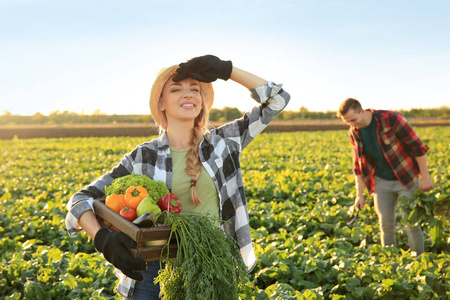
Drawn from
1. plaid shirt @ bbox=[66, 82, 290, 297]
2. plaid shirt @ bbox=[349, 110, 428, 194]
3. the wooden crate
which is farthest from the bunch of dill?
plaid shirt @ bbox=[349, 110, 428, 194]

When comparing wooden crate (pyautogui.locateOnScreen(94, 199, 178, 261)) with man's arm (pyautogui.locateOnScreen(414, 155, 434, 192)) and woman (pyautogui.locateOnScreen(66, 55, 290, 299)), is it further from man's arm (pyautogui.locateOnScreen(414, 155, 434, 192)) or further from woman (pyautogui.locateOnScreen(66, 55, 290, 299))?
man's arm (pyautogui.locateOnScreen(414, 155, 434, 192))

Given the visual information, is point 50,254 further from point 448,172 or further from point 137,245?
point 448,172

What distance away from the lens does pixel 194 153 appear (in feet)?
7.88

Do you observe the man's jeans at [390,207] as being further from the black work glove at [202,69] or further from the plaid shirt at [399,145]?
the black work glove at [202,69]

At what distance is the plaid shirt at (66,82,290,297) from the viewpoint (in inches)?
94.0

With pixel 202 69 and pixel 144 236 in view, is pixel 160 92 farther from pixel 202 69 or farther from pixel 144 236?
pixel 144 236

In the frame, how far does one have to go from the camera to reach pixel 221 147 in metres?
2.46

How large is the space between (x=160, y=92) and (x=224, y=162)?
22.5 inches

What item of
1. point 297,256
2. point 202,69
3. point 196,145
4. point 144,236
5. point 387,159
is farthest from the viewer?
point 387,159

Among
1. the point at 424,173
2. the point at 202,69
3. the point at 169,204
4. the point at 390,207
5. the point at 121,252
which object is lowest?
the point at 390,207

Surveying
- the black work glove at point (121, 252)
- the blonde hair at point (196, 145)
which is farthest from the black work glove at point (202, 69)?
the black work glove at point (121, 252)

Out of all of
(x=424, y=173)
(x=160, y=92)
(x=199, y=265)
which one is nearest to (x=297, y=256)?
(x=424, y=173)

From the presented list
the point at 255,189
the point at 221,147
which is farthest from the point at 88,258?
the point at 255,189

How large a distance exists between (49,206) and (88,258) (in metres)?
3.36
